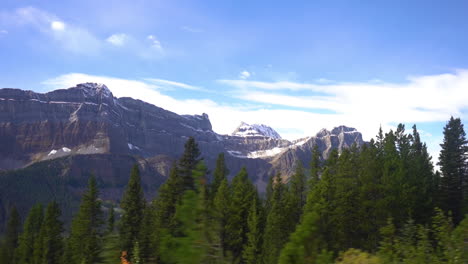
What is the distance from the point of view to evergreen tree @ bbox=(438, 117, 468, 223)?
39522 millimetres

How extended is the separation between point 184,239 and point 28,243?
49.9 meters

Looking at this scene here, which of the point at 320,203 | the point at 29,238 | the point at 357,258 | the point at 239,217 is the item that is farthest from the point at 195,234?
the point at 29,238

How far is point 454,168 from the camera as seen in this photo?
42438 mm

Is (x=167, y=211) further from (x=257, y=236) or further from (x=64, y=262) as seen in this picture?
(x=64, y=262)

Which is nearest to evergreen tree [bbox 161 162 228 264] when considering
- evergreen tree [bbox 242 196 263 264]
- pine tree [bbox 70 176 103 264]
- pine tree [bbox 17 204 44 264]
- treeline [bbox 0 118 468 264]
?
treeline [bbox 0 118 468 264]

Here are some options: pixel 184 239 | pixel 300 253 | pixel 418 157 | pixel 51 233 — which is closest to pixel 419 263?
pixel 300 253

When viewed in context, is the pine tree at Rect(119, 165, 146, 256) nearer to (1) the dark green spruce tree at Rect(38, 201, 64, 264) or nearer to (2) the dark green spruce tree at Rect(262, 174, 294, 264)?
(1) the dark green spruce tree at Rect(38, 201, 64, 264)

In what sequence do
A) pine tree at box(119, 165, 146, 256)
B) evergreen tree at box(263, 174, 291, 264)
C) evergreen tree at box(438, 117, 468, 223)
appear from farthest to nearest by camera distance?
evergreen tree at box(438, 117, 468, 223) → pine tree at box(119, 165, 146, 256) → evergreen tree at box(263, 174, 291, 264)

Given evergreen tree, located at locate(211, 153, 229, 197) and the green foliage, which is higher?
the green foliage

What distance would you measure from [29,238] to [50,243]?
7145 millimetres

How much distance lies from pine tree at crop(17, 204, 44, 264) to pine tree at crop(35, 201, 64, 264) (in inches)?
89.2

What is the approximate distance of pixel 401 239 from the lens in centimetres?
646

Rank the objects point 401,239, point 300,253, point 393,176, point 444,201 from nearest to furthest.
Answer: point 300,253 < point 401,239 < point 393,176 < point 444,201

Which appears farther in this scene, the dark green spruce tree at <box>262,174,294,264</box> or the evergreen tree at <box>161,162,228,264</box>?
the dark green spruce tree at <box>262,174,294,264</box>
